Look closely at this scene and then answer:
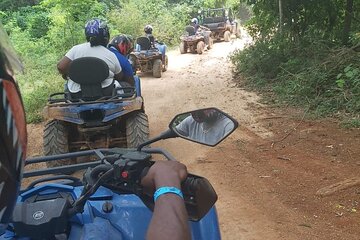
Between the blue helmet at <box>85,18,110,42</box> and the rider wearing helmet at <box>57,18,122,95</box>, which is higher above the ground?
the blue helmet at <box>85,18,110,42</box>

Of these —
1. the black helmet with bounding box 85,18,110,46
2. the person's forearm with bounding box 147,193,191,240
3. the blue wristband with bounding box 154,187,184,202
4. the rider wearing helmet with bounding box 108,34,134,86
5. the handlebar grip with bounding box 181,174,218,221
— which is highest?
the blue wristband with bounding box 154,187,184,202

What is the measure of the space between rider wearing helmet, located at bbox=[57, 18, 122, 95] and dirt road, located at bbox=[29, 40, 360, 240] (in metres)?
1.41

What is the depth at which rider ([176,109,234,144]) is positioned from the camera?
5.48ft

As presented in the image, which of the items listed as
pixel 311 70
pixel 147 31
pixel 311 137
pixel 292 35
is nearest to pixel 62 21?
pixel 147 31

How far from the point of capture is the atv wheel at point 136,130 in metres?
5.07

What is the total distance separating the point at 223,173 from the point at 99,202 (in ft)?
11.2

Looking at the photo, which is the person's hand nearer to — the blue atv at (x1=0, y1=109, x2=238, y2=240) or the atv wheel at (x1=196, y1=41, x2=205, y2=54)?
the blue atv at (x1=0, y1=109, x2=238, y2=240)

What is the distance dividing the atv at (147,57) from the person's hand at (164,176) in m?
11.4

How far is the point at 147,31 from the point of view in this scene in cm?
1370

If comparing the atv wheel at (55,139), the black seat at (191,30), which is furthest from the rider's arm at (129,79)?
the black seat at (191,30)

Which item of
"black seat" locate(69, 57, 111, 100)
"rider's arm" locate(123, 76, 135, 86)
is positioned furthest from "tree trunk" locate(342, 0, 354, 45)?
"black seat" locate(69, 57, 111, 100)

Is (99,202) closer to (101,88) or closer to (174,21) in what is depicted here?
(101,88)

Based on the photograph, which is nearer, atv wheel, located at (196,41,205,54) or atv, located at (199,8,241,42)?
atv wheel, located at (196,41,205,54)

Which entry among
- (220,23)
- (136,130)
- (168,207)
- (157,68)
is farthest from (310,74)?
(220,23)
